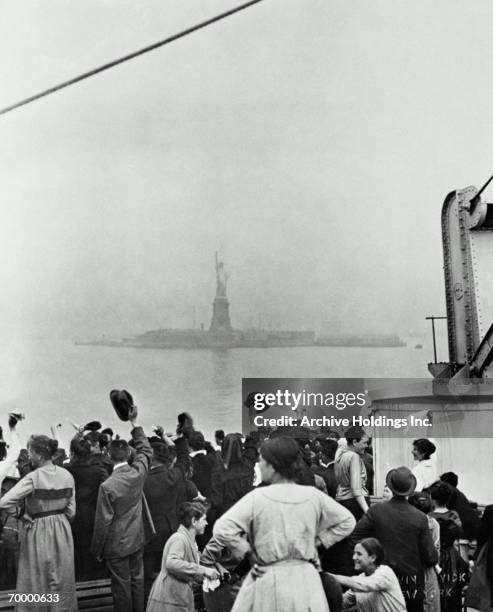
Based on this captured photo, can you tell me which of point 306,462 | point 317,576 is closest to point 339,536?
point 317,576

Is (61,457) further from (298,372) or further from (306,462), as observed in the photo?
(298,372)

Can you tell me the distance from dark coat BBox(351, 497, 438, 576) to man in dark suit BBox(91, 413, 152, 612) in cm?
150

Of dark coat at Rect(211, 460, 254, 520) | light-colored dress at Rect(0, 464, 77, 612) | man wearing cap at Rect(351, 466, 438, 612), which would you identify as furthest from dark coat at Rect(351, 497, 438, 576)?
light-colored dress at Rect(0, 464, 77, 612)

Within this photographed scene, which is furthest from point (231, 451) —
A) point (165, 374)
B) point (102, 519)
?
point (165, 374)

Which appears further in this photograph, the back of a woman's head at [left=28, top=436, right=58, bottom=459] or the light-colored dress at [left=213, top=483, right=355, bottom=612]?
the back of a woman's head at [left=28, top=436, right=58, bottom=459]

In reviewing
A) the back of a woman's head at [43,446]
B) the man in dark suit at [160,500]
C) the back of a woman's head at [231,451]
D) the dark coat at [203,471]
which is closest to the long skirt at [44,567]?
the back of a woman's head at [43,446]

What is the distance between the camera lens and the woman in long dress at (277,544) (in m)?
2.60

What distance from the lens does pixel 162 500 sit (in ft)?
16.1

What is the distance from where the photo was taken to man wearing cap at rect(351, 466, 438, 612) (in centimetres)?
382

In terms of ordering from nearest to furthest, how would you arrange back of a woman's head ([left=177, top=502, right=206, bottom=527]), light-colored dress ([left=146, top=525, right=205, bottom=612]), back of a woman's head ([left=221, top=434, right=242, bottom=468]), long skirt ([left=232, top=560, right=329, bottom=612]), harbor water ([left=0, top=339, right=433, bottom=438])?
1. long skirt ([left=232, top=560, right=329, bottom=612])
2. light-colored dress ([left=146, top=525, right=205, bottom=612])
3. back of a woman's head ([left=177, top=502, right=206, bottom=527])
4. back of a woman's head ([left=221, top=434, right=242, bottom=468])
5. harbor water ([left=0, top=339, right=433, bottom=438])

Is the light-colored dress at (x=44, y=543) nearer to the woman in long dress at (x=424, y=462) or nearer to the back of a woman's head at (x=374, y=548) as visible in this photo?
the back of a woman's head at (x=374, y=548)

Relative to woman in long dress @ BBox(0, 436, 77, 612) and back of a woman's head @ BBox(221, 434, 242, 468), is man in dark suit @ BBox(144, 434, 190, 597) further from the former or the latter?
woman in long dress @ BBox(0, 436, 77, 612)

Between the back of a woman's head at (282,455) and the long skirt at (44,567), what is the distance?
2039 mm

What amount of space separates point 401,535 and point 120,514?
1.76 metres
